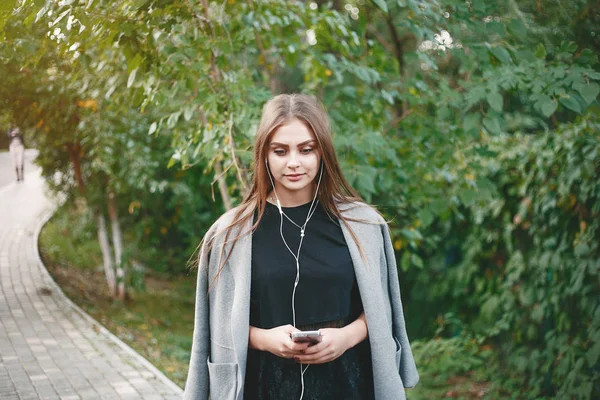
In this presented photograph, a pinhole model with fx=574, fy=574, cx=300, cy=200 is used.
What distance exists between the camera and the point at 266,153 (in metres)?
2.15

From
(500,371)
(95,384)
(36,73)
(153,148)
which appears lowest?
(500,371)

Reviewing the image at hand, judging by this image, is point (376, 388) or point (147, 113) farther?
point (147, 113)

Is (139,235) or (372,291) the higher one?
(372,291)

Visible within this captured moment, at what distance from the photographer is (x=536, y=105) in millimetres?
3143

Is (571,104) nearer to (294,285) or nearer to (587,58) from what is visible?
(587,58)

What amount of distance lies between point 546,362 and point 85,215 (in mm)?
6336

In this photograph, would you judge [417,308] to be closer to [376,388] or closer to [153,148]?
[153,148]

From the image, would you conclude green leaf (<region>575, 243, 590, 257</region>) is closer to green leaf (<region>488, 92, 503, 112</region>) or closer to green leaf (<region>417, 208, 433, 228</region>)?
green leaf (<region>417, 208, 433, 228</region>)

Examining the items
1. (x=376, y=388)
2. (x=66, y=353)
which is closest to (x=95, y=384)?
(x=66, y=353)

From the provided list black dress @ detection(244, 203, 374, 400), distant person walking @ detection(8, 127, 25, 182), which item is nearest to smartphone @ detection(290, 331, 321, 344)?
black dress @ detection(244, 203, 374, 400)

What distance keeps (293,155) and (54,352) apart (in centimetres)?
421

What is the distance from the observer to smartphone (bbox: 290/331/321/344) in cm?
186

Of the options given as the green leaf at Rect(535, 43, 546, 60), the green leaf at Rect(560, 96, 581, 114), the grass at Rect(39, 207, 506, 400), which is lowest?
the grass at Rect(39, 207, 506, 400)

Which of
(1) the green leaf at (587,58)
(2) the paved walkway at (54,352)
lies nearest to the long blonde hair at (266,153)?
(1) the green leaf at (587,58)
